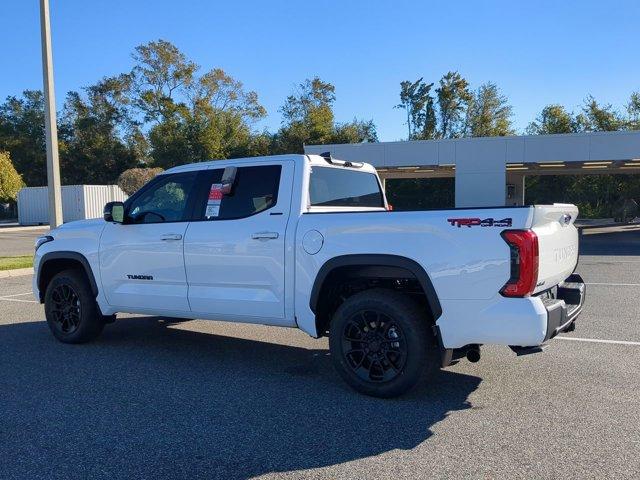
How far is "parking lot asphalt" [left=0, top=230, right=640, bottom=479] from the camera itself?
351 cm

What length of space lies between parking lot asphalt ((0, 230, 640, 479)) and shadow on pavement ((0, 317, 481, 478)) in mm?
13

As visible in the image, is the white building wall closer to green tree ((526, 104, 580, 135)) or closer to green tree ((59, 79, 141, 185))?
green tree ((59, 79, 141, 185))

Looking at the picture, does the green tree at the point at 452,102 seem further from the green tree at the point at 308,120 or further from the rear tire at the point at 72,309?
the rear tire at the point at 72,309

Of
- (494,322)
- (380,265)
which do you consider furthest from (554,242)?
(380,265)

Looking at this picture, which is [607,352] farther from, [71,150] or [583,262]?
[71,150]

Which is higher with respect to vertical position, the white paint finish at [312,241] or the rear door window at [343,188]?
the rear door window at [343,188]

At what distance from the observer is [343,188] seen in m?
5.97

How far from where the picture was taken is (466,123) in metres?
59.5

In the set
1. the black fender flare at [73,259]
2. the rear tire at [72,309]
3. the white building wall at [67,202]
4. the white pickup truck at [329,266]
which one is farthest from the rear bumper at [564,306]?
the white building wall at [67,202]

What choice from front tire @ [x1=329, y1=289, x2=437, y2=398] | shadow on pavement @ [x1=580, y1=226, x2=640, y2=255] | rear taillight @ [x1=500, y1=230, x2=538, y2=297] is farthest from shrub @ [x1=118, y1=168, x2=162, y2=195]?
rear taillight @ [x1=500, y1=230, x2=538, y2=297]

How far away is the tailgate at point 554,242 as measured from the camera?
13.7 feet

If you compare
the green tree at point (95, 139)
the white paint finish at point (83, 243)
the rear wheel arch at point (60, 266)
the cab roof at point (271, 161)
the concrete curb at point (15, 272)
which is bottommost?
the concrete curb at point (15, 272)

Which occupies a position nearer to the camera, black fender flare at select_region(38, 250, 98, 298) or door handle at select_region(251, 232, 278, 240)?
door handle at select_region(251, 232, 278, 240)

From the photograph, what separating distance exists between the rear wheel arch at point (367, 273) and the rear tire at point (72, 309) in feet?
9.35
